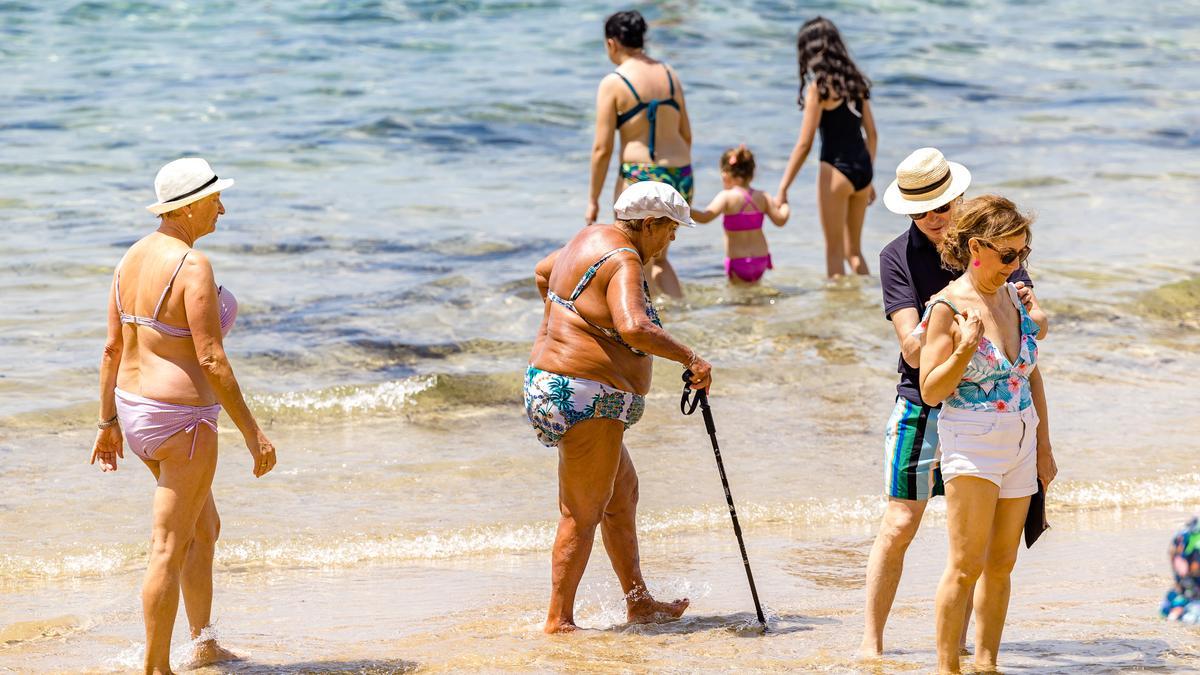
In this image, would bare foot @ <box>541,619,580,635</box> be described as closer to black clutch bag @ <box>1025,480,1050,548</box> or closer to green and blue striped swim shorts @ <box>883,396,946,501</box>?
green and blue striped swim shorts @ <box>883,396,946,501</box>

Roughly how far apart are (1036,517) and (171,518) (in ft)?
9.00

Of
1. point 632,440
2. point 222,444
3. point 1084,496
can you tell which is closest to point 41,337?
point 222,444

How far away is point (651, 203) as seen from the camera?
16.9 ft

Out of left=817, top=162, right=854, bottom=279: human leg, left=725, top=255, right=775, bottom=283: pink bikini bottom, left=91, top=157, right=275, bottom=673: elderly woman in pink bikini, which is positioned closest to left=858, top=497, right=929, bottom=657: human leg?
left=91, top=157, right=275, bottom=673: elderly woman in pink bikini

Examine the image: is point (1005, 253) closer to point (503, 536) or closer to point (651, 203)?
point (651, 203)

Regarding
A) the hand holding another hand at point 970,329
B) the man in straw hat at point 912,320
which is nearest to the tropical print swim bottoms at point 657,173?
the man in straw hat at point 912,320

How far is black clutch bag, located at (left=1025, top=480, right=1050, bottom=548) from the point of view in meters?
4.52

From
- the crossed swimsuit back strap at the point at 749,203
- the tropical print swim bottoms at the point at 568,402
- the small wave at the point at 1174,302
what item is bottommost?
the small wave at the point at 1174,302

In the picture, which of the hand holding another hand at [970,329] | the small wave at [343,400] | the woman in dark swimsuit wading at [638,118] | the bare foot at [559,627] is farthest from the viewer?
the woman in dark swimsuit wading at [638,118]

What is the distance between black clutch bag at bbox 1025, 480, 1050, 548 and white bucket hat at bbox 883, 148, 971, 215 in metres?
0.95

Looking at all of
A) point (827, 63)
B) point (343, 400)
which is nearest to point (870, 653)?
point (343, 400)

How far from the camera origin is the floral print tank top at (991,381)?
14.0 feet

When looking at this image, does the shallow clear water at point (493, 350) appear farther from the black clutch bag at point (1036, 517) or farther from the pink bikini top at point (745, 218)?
the pink bikini top at point (745, 218)

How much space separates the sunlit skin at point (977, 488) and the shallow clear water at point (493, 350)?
1.10 feet
